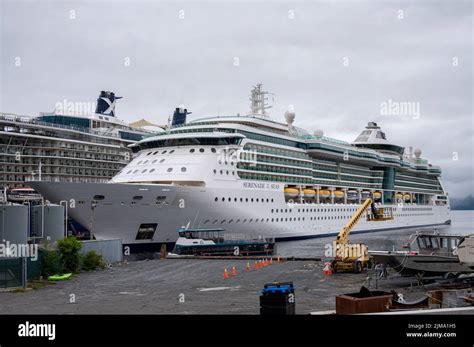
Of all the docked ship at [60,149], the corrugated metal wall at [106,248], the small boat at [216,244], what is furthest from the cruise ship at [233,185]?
the docked ship at [60,149]

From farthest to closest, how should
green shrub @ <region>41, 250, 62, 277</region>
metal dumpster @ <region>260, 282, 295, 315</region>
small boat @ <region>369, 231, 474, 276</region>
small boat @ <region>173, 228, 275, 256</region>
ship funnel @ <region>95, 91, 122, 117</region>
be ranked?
ship funnel @ <region>95, 91, 122, 117</region> → small boat @ <region>173, 228, 275, 256</region> → green shrub @ <region>41, 250, 62, 277</region> → small boat @ <region>369, 231, 474, 276</region> → metal dumpster @ <region>260, 282, 295, 315</region>

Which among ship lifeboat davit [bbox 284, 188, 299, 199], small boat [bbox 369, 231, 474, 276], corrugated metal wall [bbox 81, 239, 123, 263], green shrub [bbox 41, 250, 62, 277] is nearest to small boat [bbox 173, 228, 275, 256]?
corrugated metal wall [bbox 81, 239, 123, 263]

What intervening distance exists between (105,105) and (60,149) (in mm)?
17404

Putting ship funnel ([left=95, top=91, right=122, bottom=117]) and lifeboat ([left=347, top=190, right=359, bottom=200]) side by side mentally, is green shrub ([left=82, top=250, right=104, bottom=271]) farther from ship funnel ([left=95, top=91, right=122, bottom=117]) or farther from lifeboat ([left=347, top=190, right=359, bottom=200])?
ship funnel ([left=95, top=91, right=122, bottom=117])

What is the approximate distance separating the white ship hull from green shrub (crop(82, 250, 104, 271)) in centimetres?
703

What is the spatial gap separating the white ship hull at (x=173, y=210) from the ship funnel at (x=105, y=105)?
35554 mm

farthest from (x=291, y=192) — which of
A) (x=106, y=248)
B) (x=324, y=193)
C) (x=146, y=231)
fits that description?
(x=106, y=248)

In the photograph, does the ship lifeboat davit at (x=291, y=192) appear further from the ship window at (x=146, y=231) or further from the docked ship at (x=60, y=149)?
the docked ship at (x=60, y=149)

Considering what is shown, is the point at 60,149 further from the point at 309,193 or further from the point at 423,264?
the point at 423,264

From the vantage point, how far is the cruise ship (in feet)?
120

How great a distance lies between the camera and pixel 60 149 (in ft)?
198

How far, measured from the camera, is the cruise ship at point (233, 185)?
120ft
